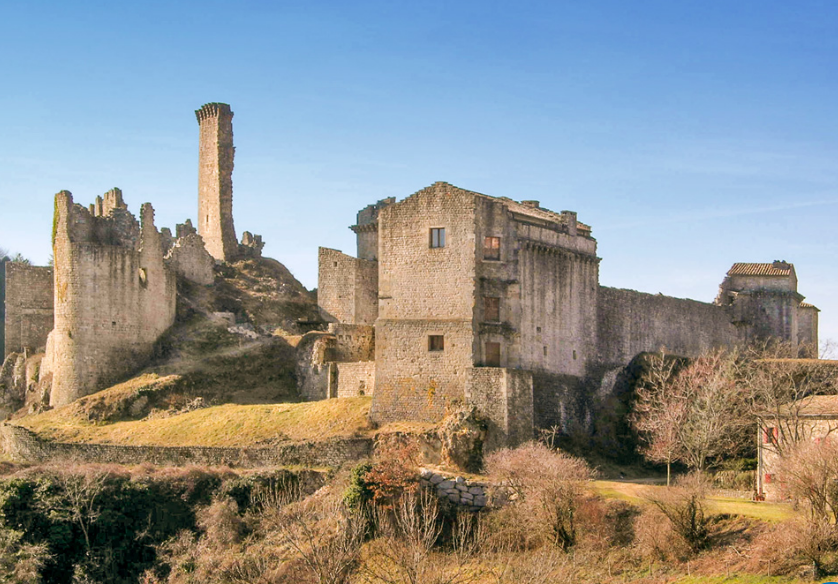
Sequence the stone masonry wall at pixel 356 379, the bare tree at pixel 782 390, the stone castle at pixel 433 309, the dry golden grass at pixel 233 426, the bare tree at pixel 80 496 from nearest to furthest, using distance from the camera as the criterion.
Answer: the bare tree at pixel 80 496 < the bare tree at pixel 782 390 < the dry golden grass at pixel 233 426 < the stone castle at pixel 433 309 < the stone masonry wall at pixel 356 379

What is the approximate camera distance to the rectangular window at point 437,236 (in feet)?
177

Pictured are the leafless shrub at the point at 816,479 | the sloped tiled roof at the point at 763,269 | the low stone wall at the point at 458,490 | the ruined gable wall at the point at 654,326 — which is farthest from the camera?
the sloped tiled roof at the point at 763,269

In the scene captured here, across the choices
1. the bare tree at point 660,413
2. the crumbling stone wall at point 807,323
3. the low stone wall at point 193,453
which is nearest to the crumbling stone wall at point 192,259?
the low stone wall at point 193,453

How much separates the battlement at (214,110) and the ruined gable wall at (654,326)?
26.1 m

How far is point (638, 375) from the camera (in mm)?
60969

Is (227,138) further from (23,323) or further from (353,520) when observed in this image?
(353,520)

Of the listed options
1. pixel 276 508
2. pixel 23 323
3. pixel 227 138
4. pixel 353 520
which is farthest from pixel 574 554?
pixel 227 138

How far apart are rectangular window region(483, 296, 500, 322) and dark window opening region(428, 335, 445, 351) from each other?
2212 millimetres

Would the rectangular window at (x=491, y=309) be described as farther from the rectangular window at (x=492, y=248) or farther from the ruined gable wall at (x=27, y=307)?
the ruined gable wall at (x=27, y=307)

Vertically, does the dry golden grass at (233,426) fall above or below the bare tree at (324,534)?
above

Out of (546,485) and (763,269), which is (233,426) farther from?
(763,269)

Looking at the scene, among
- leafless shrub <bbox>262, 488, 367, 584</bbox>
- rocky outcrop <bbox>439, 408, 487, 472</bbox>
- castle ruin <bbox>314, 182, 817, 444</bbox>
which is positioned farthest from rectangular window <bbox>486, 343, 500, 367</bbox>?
leafless shrub <bbox>262, 488, 367, 584</bbox>

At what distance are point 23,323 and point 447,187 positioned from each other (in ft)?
80.5

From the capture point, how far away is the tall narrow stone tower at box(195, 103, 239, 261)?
7519cm
